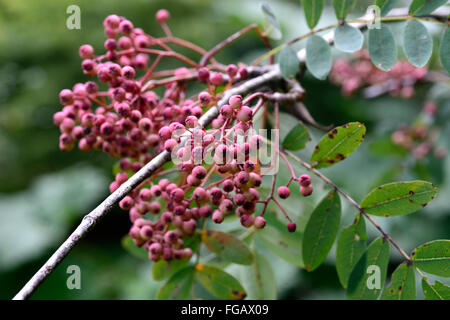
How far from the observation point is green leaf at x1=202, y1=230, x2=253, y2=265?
0.90 m

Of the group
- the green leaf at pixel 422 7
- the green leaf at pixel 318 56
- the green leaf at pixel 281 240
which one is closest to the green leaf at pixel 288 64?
the green leaf at pixel 318 56

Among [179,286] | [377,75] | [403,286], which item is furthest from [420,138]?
[179,286]

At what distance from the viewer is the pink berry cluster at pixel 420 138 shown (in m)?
1.60

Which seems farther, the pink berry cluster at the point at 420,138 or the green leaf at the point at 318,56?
the pink berry cluster at the point at 420,138

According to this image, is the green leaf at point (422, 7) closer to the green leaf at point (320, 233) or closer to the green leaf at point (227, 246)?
the green leaf at point (320, 233)

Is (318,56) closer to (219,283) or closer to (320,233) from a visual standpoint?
(320,233)

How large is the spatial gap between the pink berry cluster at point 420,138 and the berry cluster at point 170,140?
958 millimetres

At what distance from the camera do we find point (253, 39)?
335 cm

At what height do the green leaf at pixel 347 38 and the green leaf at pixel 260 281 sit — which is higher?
the green leaf at pixel 347 38

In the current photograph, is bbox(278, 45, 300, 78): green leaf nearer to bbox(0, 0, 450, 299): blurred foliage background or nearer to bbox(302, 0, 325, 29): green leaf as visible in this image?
bbox(302, 0, 325, 29): green leaf

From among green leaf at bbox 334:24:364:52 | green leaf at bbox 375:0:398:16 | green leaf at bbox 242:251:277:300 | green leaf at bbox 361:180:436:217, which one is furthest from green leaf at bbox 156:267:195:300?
green leaf at bbox 375:0:398:16

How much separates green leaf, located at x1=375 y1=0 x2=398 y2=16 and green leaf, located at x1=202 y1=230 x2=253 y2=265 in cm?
55

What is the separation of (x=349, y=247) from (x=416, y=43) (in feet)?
1.33
